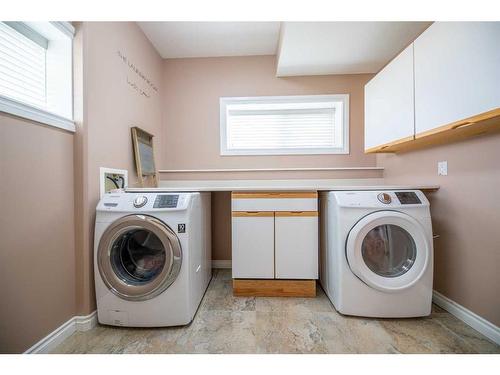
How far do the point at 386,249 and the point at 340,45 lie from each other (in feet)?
5.84

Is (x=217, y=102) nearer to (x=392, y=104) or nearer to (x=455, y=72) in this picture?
(x=392, y=104)

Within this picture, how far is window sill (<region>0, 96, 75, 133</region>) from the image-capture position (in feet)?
3.21

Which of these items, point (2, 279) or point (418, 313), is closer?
point (2, 279)

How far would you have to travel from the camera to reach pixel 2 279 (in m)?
0.98

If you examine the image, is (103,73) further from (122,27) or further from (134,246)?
(134,246)

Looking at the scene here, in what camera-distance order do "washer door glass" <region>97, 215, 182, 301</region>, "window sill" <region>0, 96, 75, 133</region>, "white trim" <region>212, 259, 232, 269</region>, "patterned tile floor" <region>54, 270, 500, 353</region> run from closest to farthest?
1. "window sill" <region>0, 96, 75, 133</region>
2. "patterned tile floor" <region>54, 270, 500, 353</region>
3. "washer door glass" <region>97, 215, 182, 301</region>
4. "white trim" <region>212, 259, 232, 269</region>

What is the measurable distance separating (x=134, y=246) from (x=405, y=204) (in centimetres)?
190

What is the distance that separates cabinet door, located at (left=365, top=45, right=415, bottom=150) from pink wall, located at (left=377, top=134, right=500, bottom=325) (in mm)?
317

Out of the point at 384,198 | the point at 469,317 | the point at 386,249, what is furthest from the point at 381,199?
the point at 469,317

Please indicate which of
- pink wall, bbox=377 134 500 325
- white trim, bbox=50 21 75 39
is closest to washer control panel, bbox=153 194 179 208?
white trim, bbox=50 21 75 39

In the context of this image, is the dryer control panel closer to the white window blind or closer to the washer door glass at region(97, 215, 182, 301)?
the washer door glass at region(97, 215, 182, 301)
